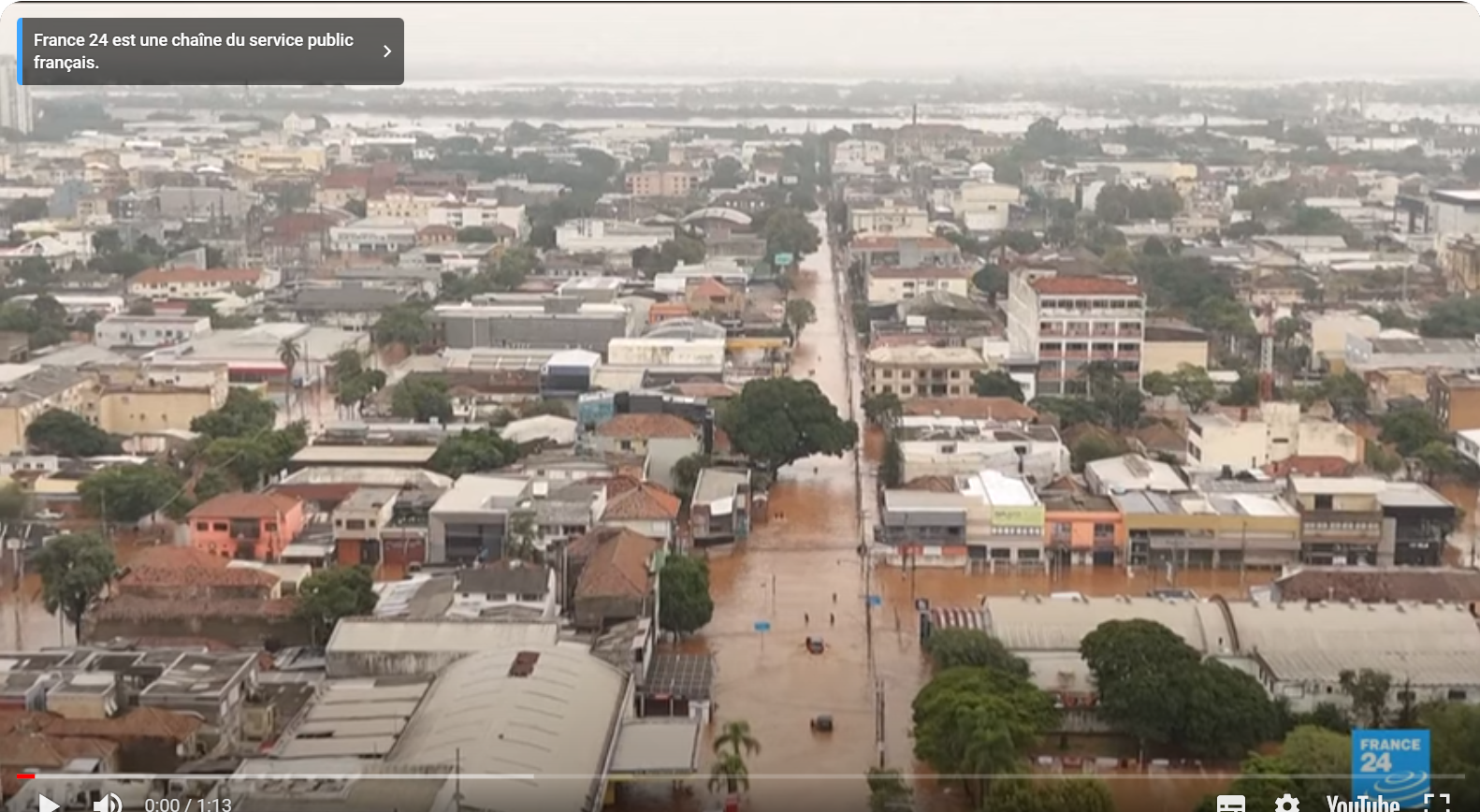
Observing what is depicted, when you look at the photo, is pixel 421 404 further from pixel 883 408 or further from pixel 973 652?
pixel 973 652

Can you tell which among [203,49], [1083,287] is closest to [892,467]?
[1083,287]

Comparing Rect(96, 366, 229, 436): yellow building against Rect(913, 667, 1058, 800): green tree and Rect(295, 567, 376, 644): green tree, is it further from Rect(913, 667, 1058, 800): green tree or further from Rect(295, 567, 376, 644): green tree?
Rect(913, 667, 1058, 800): green tree

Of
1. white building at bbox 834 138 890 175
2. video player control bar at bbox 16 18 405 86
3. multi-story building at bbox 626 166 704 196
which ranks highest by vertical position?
video player control bar at bbox 16 18 405 86

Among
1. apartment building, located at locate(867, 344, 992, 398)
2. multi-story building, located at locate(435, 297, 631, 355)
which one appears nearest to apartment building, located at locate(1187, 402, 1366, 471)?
apartment building, located at locate(867, 344, 992, 398)

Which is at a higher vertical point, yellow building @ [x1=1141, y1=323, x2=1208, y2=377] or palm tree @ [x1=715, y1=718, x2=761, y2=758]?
yellow building @ [x1=1141, y1=323, x2=1208, y2=377]

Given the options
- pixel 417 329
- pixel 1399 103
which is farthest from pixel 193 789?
pixel 1399 103

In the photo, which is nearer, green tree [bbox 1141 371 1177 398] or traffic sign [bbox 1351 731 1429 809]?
traffic sign [bbox 1351 731 1429 809]

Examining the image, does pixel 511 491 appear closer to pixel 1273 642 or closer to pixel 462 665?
pixel 462 665
